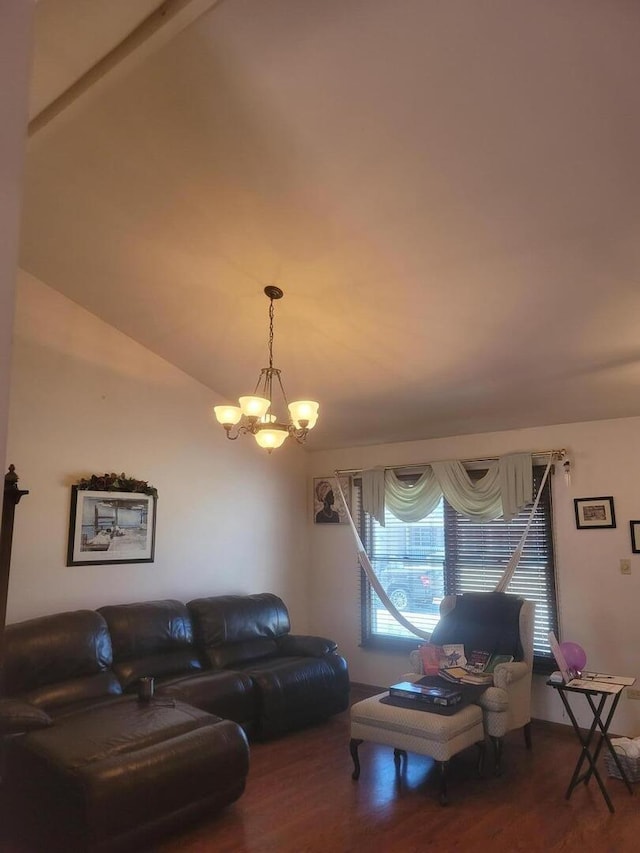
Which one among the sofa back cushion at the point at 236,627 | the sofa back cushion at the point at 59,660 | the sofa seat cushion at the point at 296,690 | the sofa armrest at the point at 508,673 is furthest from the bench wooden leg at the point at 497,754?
the sofa back cushion at the point at 59,660

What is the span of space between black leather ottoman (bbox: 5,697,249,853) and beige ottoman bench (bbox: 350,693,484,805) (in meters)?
0.80

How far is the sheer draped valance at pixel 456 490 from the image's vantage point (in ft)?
15.8

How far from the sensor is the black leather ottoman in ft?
8.33

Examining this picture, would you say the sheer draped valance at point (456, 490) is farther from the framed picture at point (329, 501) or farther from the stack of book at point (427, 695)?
the stack of book at point (427, 695)

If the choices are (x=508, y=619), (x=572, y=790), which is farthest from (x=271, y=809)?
(x=508, y=619)

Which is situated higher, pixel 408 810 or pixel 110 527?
pixel 110 527

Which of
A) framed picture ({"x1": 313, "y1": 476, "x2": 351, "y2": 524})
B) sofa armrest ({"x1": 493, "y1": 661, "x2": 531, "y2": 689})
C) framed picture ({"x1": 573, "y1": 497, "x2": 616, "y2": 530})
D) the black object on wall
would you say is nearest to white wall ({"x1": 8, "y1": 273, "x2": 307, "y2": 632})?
framed picture ({"x1": 313, "y1": 476, "x2": 351, "y2": 524})

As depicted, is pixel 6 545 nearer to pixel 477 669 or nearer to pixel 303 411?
pixel 303 411

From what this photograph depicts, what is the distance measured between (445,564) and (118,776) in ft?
10.9

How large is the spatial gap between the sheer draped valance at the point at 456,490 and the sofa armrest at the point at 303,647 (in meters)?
1.26

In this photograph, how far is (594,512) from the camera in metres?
4.50

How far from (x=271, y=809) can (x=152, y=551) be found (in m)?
2.19

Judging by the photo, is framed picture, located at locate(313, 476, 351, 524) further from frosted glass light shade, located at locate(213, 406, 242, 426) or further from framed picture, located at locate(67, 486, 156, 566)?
frosted glass light shade, located at locate(213, 406, 242, 426)

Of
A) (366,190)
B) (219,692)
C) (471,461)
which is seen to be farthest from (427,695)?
(366,190)
